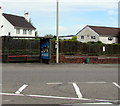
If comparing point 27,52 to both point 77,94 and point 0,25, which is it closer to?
point 77,94

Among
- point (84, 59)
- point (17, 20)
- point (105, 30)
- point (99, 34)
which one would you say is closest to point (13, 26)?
point (17, 20)

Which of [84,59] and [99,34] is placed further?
[99,34]

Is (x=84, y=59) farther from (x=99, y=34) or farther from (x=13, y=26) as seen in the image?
(x=99, y=34)

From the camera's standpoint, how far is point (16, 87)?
10.3 metres

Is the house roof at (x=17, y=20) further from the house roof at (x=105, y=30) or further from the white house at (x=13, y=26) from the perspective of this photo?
the house roof at (x=105, y=30)

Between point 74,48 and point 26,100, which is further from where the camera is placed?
point 74,48

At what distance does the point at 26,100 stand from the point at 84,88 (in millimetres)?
3135

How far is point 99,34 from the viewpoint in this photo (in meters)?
66.8

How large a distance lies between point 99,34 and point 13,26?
76.3 feet

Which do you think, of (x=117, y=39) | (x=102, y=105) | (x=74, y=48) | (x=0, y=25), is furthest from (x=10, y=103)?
(x=117, y=39)

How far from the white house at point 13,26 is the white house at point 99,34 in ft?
52.3

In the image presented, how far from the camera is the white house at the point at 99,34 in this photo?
67250mm

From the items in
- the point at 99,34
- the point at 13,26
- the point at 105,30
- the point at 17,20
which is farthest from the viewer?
the point at 105,30

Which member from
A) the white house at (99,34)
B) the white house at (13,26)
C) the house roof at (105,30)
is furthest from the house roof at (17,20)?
the house roof at (105,30)
